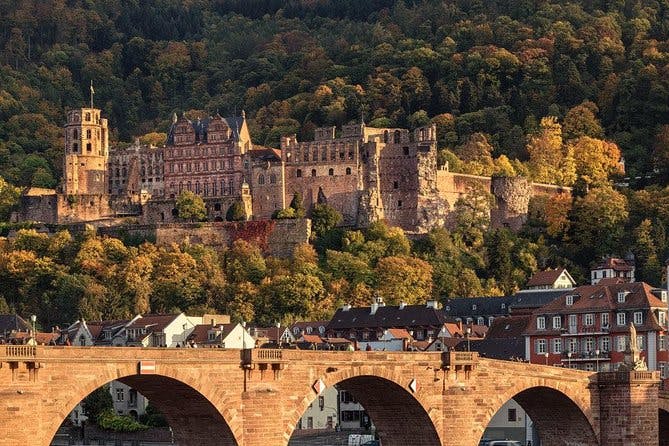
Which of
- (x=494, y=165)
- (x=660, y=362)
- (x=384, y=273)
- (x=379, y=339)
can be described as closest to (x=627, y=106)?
(x=494, y=165)

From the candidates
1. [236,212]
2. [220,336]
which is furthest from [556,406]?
[236,212]

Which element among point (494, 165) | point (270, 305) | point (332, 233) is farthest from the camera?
point (494, 165)

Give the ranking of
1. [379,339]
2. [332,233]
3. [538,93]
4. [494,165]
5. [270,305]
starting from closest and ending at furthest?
[379,339], [270,305], [332,233], [494,165], [538,93]

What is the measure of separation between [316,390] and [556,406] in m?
15.1

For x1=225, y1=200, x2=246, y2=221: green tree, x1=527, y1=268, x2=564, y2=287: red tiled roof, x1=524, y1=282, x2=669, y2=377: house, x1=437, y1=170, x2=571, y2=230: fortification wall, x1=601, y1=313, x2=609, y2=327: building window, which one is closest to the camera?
x1=524, y1=282, x2=669, y2=377: house

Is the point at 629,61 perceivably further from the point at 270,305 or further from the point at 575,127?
the point at 270,305

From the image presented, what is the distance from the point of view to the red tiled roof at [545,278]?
126106 millimetres

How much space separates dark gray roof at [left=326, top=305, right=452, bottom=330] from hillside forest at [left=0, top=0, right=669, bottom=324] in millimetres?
9134

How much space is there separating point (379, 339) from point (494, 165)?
43.2 metres

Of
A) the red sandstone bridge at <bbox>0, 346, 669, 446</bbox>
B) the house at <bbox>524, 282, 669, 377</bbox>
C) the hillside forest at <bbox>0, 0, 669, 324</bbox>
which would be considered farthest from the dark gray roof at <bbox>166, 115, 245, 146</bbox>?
the red sandstone bridge at <bbox>0, 346, 669, 446</bbox>

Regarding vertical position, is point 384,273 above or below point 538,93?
below

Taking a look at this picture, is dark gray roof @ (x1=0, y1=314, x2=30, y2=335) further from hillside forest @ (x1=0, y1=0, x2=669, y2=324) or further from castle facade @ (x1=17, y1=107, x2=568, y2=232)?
castle facade @ (x1=17, y1=107, x2=568, y2=232)

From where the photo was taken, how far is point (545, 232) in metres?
144

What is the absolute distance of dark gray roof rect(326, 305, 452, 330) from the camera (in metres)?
117
